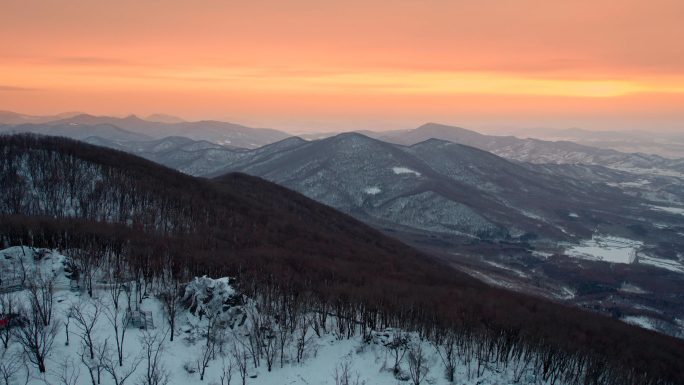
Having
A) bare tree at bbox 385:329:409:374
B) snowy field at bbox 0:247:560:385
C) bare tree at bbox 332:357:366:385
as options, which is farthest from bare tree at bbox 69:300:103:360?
bare tree at bbox 385:329:409:374

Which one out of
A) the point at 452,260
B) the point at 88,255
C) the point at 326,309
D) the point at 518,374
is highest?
the point at 88,255

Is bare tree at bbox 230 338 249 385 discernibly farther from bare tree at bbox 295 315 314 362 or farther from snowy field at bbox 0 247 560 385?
bare tree at bbox 295 315 314 362

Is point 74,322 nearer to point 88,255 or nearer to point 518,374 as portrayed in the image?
point 88,255

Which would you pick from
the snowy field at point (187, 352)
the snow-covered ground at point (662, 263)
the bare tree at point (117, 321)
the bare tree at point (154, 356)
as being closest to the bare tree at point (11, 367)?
the snowy field at point (187, 352)

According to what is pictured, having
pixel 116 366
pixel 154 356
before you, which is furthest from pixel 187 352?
pixel 116 366

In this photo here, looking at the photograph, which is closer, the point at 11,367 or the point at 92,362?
the point at 11,367

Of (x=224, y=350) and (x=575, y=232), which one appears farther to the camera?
(x=575, y=232)

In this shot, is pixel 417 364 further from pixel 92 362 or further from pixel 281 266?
pixel 281 266

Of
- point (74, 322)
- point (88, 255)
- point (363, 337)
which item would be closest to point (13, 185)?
point (88, 255)
